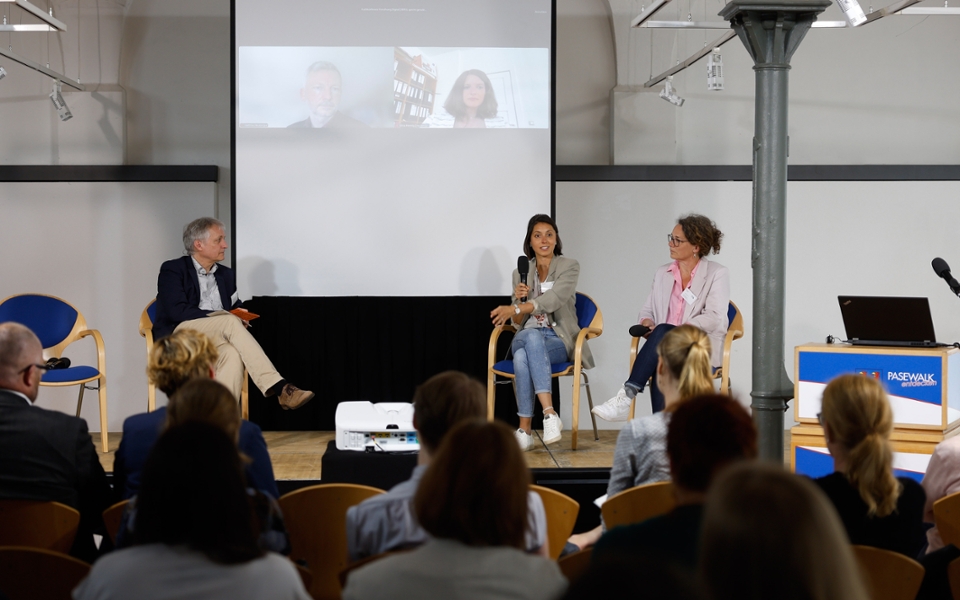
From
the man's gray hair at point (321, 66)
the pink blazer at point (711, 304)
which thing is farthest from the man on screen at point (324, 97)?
the pink blazer at point (711, 304)

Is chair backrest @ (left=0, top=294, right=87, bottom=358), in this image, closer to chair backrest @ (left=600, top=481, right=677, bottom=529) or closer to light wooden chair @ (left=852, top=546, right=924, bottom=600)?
chair backrest @ (left=600, top=481, right=677, bottom=529)

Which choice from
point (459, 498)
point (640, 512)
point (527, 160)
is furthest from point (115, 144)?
point (459, 498)

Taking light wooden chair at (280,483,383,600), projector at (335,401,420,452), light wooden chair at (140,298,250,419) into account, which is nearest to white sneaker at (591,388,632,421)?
projector at (335,401,420,452)

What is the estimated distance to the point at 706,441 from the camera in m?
1.55

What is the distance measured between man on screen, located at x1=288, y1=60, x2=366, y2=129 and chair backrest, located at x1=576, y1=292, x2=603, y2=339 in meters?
1.71

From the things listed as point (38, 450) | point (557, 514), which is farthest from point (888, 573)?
point (38, 450)

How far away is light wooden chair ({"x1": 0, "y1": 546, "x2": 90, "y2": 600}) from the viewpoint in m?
1.63

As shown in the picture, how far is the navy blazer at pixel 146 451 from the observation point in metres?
2.09

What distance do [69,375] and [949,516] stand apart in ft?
13.2

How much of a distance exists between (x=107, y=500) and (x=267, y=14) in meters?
3.72

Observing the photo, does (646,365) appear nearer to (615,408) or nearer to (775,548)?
(615,408)

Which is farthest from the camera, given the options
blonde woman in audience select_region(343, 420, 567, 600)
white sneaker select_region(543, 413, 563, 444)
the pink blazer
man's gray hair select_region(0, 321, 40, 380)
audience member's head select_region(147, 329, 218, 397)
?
white sneaker select_region(543, 413, 563, 444)

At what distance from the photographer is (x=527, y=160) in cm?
538

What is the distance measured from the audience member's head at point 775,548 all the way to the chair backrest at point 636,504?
45.4 inches
